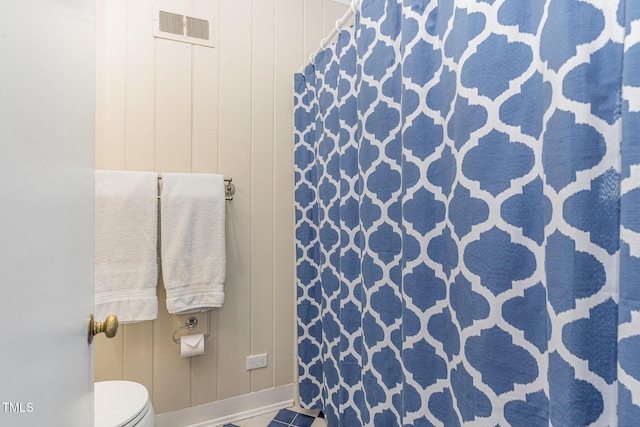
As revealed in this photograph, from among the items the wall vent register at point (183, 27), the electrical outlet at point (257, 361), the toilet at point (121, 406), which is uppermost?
the wall vent register at point (183, 27)

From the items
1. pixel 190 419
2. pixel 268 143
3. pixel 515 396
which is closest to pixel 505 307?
pixel 515 396

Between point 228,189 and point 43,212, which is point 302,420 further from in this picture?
point 43,212

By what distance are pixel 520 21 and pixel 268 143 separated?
1387mm

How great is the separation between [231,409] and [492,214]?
1.73m

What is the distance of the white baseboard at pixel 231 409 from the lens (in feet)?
5.29

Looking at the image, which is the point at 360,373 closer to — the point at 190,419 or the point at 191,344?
the point at 191,344

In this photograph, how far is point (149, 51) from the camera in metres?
1.58

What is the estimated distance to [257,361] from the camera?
1.80m

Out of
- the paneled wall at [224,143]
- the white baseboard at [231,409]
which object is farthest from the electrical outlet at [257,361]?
the white baseboard at [231,409]

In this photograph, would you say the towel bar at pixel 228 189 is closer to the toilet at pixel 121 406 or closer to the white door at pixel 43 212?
the toilet at pixel 121 406

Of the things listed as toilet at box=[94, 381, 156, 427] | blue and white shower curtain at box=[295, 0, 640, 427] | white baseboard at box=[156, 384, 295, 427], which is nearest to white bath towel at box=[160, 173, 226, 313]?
toilet at box=[94, 381, 156, 427]

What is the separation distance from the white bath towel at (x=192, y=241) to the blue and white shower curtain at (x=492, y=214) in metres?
0.69

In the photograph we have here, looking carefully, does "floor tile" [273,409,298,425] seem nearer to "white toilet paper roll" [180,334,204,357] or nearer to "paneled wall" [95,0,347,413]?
"paneled wall" [95,0,347,413]

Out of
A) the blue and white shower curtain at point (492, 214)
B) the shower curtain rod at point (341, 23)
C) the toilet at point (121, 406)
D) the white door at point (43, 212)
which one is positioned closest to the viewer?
the white door at point (43, 212)
